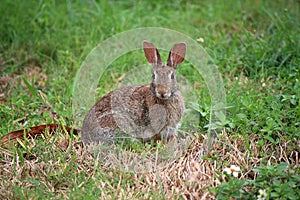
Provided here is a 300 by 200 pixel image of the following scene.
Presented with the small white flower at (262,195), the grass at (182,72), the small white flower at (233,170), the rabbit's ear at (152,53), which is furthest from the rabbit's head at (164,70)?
the small white flower at (262,195)

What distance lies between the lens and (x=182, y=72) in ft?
16.5

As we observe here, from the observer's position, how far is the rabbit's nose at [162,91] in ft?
11.9

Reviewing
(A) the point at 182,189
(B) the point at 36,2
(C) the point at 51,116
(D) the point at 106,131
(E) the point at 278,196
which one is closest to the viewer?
(E) the point at 278,196

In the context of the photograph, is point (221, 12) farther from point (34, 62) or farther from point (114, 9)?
point (34, 62)

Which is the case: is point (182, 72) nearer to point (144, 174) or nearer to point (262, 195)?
point (144, 174)

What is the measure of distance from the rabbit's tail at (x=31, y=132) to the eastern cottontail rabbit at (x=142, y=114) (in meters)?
0.21

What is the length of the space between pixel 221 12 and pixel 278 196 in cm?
361

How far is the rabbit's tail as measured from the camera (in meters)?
3.81

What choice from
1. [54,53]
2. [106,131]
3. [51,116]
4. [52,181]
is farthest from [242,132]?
[54,53]

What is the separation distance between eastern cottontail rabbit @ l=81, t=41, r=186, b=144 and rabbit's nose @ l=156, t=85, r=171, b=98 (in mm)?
87

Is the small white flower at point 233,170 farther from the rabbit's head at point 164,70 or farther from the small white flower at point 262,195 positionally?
the rabbit's head at point 164,70

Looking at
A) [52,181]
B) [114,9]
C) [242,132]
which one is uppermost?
[114,9]

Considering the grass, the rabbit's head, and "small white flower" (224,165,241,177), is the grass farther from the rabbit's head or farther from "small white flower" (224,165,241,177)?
the rabbit's head

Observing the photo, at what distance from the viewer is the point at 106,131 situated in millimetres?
3822
